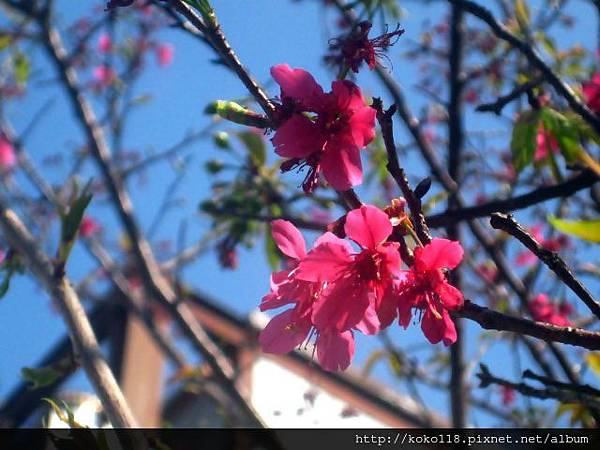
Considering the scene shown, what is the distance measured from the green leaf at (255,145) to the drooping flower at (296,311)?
52.0 inches

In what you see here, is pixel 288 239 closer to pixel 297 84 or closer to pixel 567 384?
pixel 297 84

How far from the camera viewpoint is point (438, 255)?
0.99 meters

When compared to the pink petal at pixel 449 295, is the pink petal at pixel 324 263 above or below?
above

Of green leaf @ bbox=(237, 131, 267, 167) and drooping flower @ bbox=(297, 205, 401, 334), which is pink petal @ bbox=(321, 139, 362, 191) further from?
green leaf @ bbox=(237, 131, 267, 167)

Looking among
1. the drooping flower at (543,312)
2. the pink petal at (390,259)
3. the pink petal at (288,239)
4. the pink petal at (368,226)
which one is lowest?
the pink petal at (390,259)

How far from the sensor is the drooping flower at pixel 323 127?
105 centimetres

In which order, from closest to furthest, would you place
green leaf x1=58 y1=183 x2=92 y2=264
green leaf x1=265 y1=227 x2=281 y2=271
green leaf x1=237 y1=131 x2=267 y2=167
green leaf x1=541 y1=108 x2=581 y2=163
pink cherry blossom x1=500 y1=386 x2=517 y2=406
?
green leaf x1=58 y1=183 x2=92 y2=264
green leaf x1=541 y1=108 x2=581 y2=163
green leaf x1=237 y1=131 x2=267 y2=167
green leaf x1=265 y1=227 x2=281 y2=271
pink cherry blossom x1=500 y1=386 x2=517 y2=406

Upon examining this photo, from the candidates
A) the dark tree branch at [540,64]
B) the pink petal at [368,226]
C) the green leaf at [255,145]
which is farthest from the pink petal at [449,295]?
the green leaf at [255,145]

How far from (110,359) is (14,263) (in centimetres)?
348

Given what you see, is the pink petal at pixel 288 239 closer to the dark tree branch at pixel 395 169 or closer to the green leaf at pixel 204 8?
the dark tree branch at pixel 395 169

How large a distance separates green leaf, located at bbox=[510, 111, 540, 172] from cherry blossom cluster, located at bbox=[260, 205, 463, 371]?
0.74 m

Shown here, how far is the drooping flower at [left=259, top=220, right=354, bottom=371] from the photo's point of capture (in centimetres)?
111

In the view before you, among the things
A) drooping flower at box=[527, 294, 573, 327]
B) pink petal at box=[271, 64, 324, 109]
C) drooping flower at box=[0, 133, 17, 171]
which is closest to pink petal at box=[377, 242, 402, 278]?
pink petal at box=[271, 64, 324, 109]

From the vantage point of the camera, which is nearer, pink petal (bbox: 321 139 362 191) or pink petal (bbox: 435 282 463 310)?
pink petal (bbox: 435 282 463 310)
